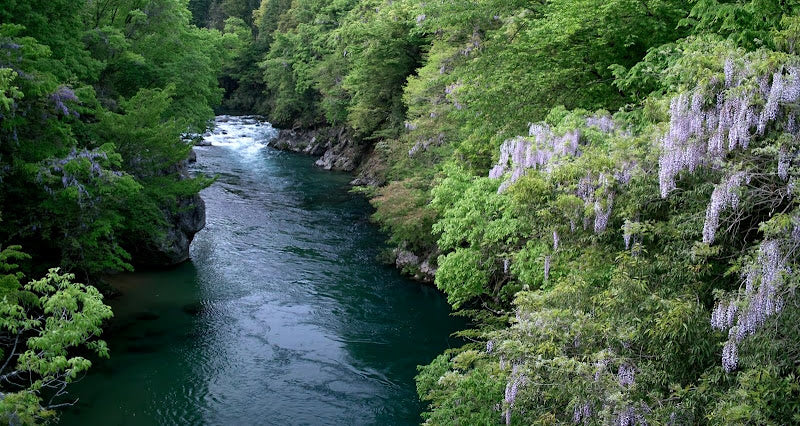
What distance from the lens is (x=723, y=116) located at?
625 centimetres

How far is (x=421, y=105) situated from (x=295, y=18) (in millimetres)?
31670

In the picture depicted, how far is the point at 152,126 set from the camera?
57.9ft

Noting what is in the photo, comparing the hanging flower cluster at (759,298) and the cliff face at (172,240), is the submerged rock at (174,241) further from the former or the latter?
the hanging flower cluster at (759,298)

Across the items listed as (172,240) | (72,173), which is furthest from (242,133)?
(72,173)

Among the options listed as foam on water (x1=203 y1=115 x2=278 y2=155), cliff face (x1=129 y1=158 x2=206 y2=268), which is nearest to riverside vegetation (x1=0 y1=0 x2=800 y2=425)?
cliff face (x1=129 y1=158 x2=206 y2=268)

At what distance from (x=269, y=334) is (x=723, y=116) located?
11.9 m

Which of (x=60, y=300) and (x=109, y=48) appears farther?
(x=109, y=48)

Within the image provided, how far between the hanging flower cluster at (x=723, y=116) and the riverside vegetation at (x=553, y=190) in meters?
0.02

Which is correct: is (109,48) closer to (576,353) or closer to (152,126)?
(152,126)

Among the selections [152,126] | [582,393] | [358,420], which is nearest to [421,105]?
[152,126]

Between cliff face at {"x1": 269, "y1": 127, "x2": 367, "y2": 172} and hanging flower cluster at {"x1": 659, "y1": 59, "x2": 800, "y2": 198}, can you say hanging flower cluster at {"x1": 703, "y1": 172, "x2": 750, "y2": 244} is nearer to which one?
hanging flower cluster at {"x1": 659, "y1": 59, "x2": 800, "y2": 198}

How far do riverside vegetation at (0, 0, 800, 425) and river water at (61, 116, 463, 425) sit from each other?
1454 millimetres

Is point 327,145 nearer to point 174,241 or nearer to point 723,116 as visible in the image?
point 174,241

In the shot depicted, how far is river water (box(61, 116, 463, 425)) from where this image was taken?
477 inches
